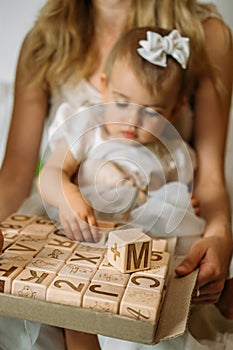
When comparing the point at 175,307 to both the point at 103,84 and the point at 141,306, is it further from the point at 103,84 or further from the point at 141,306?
the point at 103,84

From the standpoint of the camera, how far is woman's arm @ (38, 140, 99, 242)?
2.46 feet

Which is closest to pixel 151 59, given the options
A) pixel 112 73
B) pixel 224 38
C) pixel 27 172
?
pixel 112 73

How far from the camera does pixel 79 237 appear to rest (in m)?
0.75

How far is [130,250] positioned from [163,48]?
0.37 m

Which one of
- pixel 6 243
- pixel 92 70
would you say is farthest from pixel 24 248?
pixel 92 70

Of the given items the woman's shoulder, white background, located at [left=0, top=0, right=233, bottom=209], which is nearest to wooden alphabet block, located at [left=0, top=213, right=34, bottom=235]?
white background, located at [left=0, top=0, right=233, bottom=209]

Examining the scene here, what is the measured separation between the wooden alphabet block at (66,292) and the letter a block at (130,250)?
0.05m

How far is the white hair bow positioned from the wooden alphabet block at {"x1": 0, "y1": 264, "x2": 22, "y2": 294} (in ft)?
1.31

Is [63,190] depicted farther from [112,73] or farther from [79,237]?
[112,73]

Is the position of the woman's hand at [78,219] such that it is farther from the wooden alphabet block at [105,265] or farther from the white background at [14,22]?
the white background at [14,22]

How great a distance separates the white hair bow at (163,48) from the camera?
849mm

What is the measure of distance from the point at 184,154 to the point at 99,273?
34 centimetres

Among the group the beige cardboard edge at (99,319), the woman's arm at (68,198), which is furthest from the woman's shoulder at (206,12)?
the beige cardboard edge at (99,319)

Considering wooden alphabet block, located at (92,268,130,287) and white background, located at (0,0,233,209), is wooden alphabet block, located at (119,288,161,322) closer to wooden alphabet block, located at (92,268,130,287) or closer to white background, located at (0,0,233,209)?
wooden alphabet block, located at (92,268,130,287)
